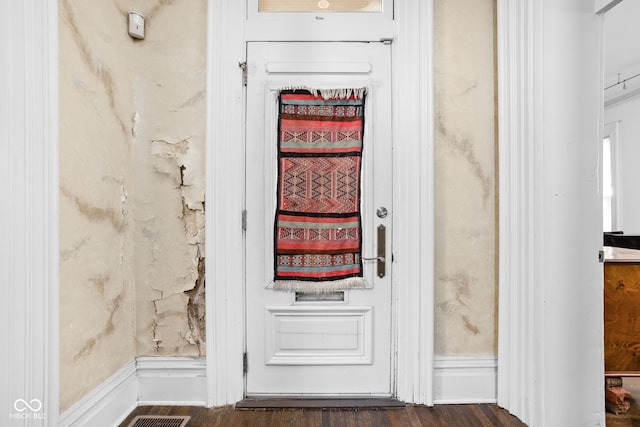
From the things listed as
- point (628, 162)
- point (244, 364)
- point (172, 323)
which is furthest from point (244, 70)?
point (628, 162)

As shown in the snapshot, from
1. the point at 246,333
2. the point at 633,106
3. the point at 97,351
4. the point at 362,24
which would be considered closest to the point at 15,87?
the point at 97,351

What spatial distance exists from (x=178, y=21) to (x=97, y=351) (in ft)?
5.67

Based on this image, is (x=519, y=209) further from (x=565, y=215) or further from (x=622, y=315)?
(x=622, y=315)

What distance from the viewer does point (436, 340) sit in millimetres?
2002

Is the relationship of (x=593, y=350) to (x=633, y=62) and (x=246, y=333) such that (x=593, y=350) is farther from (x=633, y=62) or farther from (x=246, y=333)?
(x=633, y=62)

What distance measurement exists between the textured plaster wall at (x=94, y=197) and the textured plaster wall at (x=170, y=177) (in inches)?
2.7

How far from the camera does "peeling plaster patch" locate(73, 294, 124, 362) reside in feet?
5.12

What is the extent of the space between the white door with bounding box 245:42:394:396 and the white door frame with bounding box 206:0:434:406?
6 cm

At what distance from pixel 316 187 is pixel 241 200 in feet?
1.35

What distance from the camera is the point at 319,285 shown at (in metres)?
1.98

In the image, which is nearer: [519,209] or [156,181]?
[519,209]

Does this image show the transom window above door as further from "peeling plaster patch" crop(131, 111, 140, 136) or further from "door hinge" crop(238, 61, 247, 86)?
"peeling plaster patch" crop(131, 111, 140, 136)

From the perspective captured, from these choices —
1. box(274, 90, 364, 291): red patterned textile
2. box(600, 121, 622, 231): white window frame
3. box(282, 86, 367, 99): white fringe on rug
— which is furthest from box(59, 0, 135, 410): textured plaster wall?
box(600, 121, 622, 231): white window frame

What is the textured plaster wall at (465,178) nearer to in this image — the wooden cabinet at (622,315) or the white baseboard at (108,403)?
the wooden cabinet at (622,315)
